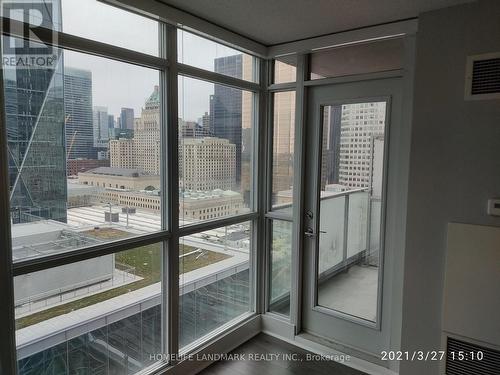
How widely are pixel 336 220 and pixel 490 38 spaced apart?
1626 millimetres

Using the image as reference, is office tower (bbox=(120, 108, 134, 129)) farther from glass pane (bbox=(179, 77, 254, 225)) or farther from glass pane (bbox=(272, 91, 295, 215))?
glass pane (bbox=(272, 91, 295, 215))

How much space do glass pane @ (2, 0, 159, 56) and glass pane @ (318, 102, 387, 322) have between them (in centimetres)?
152

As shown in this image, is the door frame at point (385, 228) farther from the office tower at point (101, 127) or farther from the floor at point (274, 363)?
the office tower at point (101, 127)

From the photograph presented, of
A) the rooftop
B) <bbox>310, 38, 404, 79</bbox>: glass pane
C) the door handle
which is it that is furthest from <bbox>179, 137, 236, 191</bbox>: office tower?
<bbox>310, 38, 404, 79</bbox>: glass pane

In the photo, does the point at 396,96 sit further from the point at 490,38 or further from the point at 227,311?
the point at 227,311

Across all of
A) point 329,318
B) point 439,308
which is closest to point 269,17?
point 439,308

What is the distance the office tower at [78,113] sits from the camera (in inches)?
72.6

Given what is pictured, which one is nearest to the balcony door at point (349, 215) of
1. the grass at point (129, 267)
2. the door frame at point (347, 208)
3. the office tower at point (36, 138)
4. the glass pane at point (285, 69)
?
the door frame at point (347, 208)

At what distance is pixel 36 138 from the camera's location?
1.72 meters

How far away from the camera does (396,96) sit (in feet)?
8.34

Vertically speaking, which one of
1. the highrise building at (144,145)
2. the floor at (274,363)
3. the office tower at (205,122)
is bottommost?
the floor at (274,363)

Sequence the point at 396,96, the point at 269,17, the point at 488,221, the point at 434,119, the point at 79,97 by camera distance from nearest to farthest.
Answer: the point at 79,97 → the point at 488,221 → the point at 434,119 → the point at 269,17 → the point at 396,96

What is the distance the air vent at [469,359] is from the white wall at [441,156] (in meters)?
0.09

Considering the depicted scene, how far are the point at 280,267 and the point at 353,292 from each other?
0.72m
